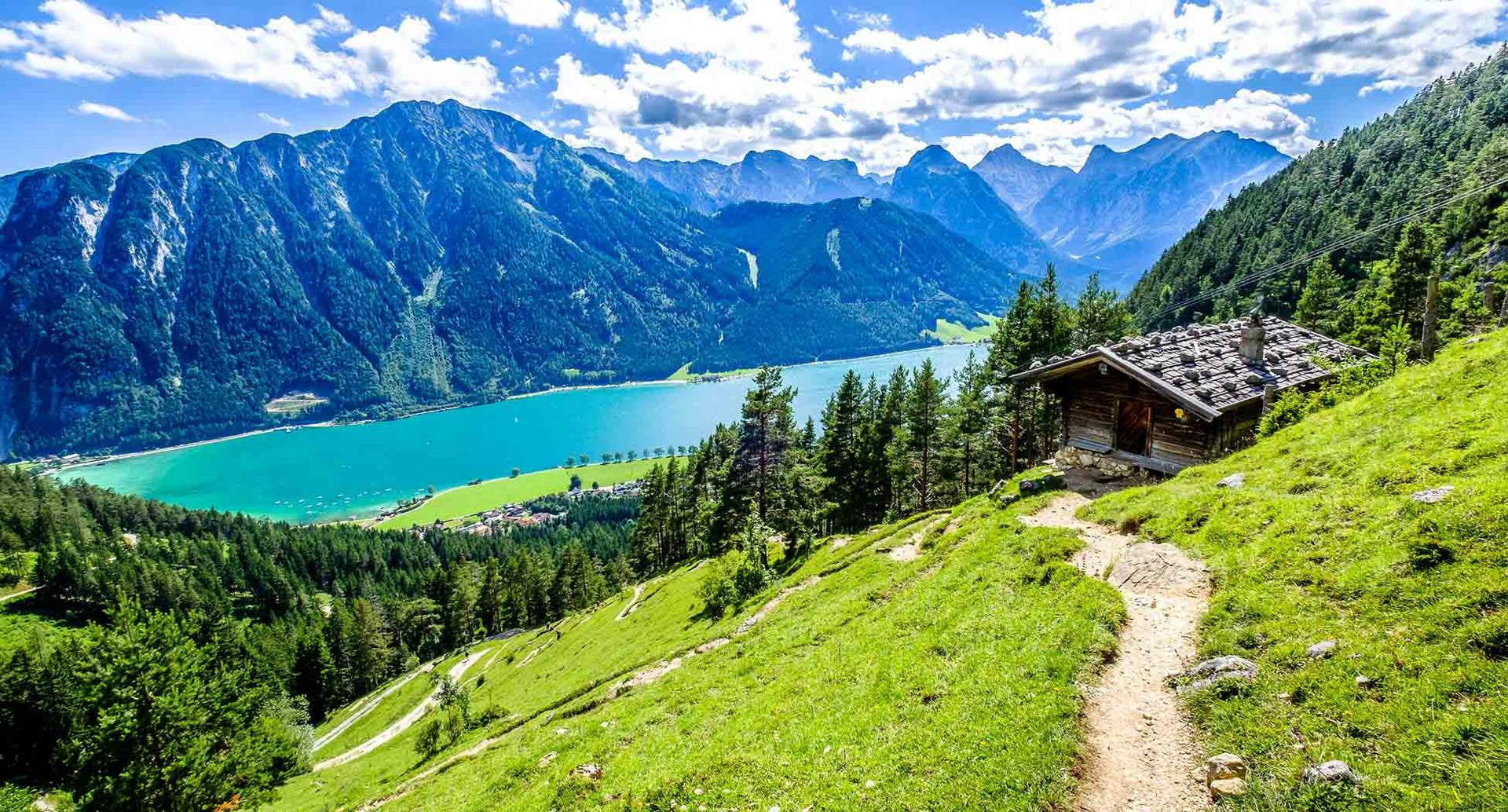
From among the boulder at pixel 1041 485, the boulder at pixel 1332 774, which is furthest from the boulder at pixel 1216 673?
the boulder at pixel 1041 485

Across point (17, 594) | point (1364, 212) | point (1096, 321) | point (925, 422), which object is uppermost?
point (1364, 212)

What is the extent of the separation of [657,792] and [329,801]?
31.6m

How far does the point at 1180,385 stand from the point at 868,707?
19.7 meters

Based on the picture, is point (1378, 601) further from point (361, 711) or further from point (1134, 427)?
point (361, 711)

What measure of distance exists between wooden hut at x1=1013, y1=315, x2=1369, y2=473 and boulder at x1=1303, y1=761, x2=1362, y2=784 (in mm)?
18319

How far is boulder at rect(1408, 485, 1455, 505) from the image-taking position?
10906 millimetres

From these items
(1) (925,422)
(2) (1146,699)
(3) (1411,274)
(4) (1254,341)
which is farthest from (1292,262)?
(2) (1146,699)

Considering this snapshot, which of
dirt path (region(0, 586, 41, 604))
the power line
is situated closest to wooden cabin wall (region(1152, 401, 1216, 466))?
the power line

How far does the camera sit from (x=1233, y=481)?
57.1 feet

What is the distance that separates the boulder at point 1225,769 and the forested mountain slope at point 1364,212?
197 ft

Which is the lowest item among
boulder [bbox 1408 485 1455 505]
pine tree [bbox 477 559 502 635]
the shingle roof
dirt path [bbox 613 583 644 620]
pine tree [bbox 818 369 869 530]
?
pine tree [bbox 477 559 502 635]

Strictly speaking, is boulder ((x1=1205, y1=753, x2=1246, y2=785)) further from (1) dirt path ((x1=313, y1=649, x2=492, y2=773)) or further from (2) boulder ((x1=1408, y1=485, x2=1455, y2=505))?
(1) dirt path ((x1=313, y1=649, x2=492, y2=773))

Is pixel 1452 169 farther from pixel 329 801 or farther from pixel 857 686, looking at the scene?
pixel 329 801

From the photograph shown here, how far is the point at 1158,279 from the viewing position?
15125 centimetres
